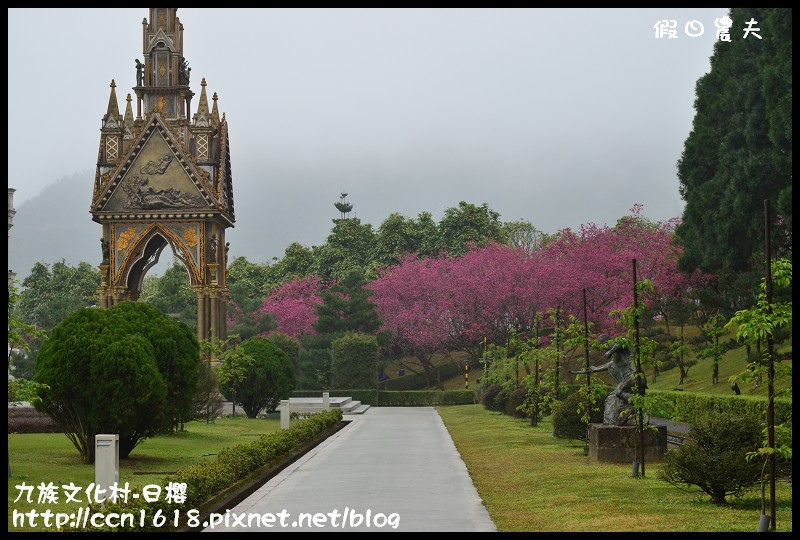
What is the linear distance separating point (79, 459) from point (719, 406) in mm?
16141

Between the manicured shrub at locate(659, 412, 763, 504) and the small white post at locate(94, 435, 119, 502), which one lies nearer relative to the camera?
the manicured shrub at locate(659, 412, 763, 504)

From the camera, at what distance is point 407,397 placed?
2427 inches

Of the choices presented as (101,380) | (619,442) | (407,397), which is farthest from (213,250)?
(619,442)

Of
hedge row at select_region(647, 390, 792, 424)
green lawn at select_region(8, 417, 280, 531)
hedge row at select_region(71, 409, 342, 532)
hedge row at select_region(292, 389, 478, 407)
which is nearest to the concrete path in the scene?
hedge row at select_region(71, 409, 342, 532)

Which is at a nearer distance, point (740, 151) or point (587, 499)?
point (587, 499)

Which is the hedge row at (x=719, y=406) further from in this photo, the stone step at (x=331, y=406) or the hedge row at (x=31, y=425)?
the stone step at (x=331, y=406)

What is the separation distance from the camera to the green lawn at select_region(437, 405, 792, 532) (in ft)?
43.8

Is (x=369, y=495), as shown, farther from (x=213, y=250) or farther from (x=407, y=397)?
(x=407, y=397)

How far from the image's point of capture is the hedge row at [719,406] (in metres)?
22.4

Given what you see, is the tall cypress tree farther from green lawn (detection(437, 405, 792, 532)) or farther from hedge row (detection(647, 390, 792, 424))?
green lawn (detection(437, 405, 792, 532))

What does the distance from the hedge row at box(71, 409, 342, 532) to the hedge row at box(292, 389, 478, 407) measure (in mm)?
33052

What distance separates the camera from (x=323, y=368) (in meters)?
65.9

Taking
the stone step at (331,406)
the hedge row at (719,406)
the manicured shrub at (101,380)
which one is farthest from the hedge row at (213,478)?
the stone step at (331,406)

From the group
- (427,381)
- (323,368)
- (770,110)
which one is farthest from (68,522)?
(427,381)
